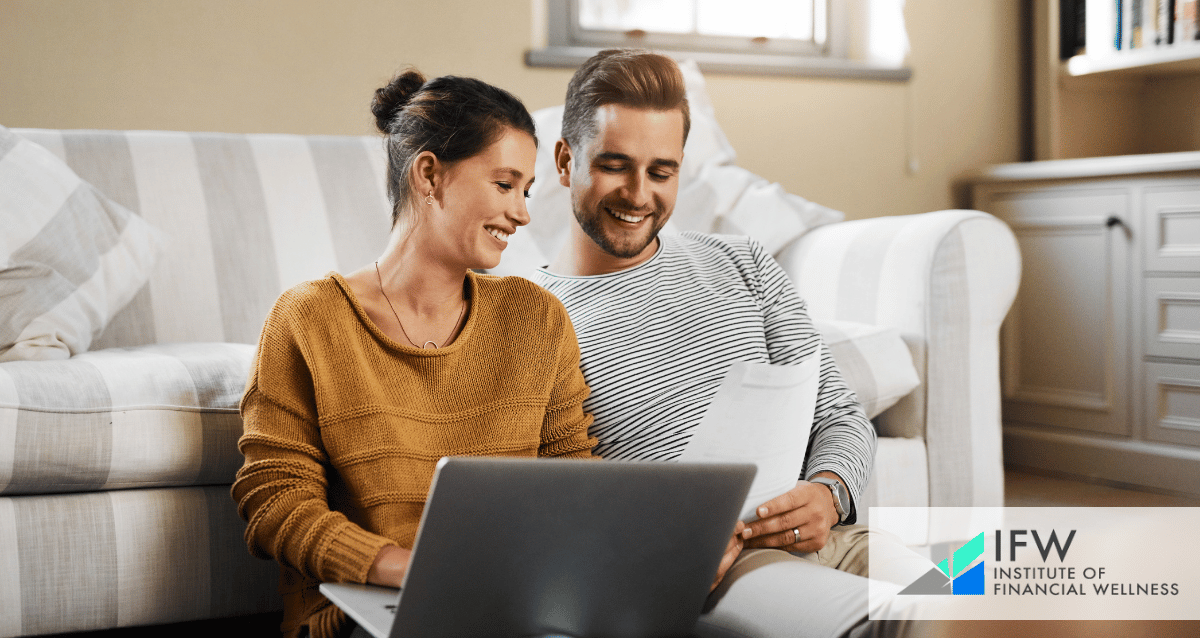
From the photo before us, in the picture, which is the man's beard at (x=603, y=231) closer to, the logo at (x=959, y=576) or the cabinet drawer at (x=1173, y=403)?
the logo at (x=959, y=576)

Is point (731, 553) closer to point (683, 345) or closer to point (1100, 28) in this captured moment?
point (683, 345)

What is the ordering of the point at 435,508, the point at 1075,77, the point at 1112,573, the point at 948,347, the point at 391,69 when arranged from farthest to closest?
the point at 1075,77 → the point at 391,69 → the point at 948,347 → the point at 1112,573 → the point at 435,508

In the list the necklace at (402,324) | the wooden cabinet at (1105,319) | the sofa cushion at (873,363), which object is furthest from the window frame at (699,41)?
the necklace at (402,324)

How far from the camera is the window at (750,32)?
8.70 feet

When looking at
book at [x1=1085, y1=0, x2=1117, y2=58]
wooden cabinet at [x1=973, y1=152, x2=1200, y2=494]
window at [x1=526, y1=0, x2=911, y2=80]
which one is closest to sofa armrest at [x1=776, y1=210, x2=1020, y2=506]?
wooden cabinet at [x1=973, y1=152, x2=1200, y2=494]

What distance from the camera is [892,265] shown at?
1669mm

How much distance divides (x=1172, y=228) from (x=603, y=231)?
188 cm

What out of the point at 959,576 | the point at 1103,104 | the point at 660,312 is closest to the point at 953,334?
the point at 660,312

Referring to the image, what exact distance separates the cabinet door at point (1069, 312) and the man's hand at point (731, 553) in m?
1.98

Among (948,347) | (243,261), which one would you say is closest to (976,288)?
(948,347)

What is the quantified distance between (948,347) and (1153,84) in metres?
1.97

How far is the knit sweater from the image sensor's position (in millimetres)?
853

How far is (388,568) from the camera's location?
806 mm

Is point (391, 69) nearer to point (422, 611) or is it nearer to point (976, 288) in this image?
point (976, 288)
